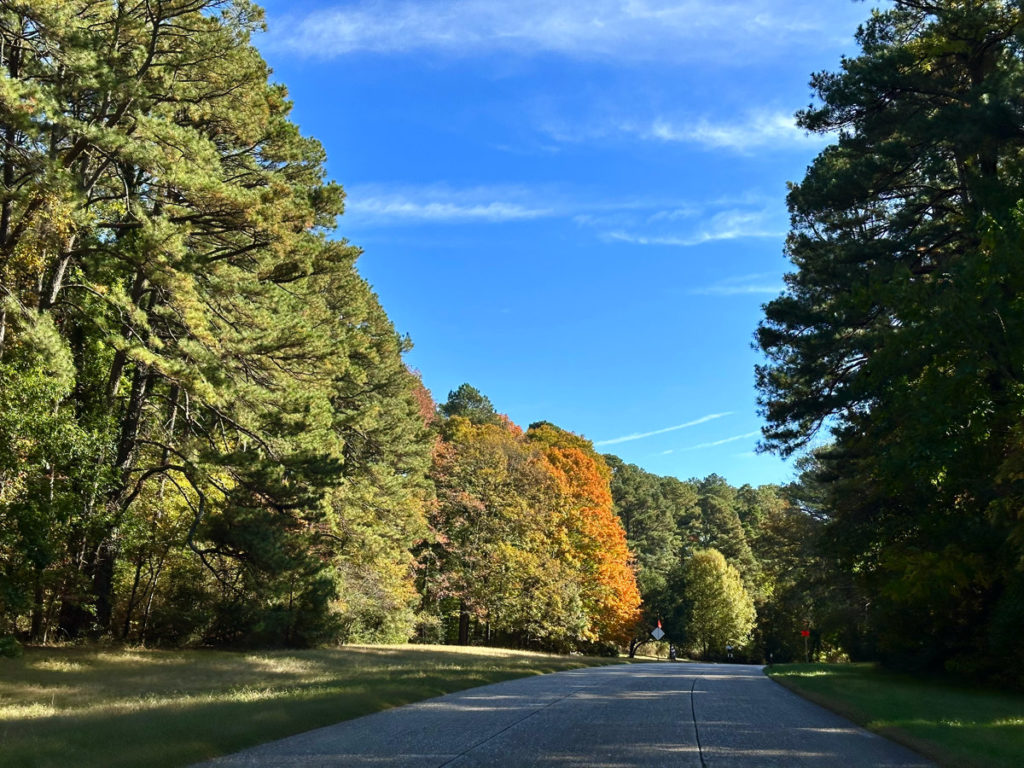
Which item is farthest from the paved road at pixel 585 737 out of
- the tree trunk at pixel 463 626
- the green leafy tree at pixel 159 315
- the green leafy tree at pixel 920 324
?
the tree trunk at pixel 463 626

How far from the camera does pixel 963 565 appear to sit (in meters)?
17.9

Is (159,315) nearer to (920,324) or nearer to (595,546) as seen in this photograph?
(920,324)

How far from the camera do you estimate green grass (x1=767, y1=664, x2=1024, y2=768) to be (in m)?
8.75

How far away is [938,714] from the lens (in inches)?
481

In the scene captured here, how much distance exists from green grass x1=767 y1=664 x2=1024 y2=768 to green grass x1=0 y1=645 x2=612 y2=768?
26.3 feet

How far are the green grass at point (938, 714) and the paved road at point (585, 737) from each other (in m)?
0.40

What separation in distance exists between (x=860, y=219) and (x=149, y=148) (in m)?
20.5

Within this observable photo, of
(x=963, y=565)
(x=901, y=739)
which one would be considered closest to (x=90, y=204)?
(x=901, y=739)

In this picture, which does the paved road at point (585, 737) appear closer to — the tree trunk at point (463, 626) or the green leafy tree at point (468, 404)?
the tree trunk at point (463, 626)

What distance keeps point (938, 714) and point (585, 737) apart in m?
6.83

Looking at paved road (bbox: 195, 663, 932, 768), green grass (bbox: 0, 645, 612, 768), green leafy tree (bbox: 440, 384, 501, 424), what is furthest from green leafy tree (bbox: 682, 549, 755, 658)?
paved road (bbox: 195, 663, 932, 768)

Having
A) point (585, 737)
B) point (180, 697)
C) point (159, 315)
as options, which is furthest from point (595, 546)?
point (585, 737)

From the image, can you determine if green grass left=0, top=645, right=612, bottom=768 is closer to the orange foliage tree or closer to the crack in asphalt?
the crack in asphalt

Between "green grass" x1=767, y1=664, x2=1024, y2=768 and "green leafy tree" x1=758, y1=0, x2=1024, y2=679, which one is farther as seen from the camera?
"green leafy tree" x1=758, y1=0, x2=1024, y2=679
